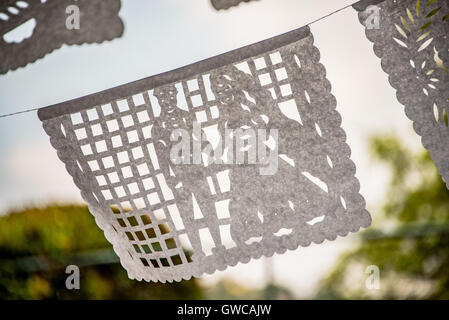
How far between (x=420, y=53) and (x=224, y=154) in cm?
34

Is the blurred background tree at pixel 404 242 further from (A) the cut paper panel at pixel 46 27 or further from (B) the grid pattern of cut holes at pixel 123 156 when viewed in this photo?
(A) the cut paper panel at pixel 46 27

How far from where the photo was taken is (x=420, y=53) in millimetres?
673

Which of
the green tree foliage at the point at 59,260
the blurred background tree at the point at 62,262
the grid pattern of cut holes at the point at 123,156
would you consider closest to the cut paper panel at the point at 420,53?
the grid pattern of cut holes at the point at 123,156

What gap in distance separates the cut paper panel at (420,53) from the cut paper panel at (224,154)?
11 centimetres

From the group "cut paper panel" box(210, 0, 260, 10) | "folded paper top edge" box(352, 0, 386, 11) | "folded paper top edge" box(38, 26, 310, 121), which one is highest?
"cut paper panel" box(210, 0, 260, 10)

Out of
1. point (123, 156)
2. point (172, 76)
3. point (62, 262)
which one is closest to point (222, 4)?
point (172, 76)

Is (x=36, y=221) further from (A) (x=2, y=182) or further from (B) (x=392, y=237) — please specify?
(B) (x=392, y=237)

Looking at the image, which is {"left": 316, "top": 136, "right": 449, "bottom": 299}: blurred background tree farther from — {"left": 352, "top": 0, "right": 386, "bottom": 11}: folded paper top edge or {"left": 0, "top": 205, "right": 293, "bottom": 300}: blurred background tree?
{"left": 352, "top": 0, "right": 386, "bottom": 11}: folded paper top edge

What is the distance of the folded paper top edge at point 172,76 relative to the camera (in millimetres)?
675

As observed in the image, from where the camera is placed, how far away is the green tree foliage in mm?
2393

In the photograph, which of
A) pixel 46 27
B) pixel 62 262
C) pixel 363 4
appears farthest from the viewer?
pixel 62 262

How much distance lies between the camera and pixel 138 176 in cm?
75

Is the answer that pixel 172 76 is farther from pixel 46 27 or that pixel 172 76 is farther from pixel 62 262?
pixel 62 262

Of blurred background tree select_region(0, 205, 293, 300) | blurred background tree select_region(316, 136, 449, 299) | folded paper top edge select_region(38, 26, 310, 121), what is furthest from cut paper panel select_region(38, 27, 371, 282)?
blurred background tree select_region(316, 136, 449, 299)
